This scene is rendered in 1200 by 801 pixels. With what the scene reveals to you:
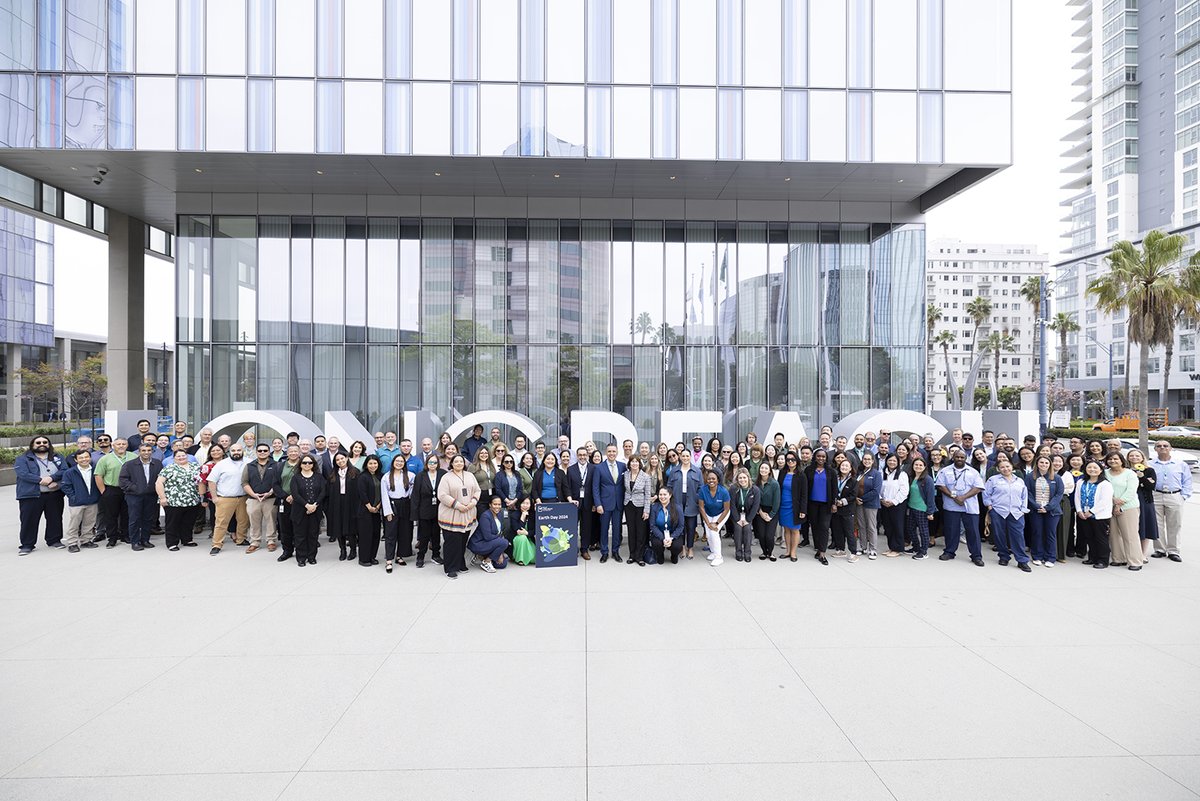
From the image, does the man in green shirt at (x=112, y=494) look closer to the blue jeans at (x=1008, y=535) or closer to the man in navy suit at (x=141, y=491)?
the man in navy suit at (x=141, y=491)

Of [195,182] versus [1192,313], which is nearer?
[195,182]

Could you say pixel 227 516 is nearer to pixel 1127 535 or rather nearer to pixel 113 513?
pixel 113 513

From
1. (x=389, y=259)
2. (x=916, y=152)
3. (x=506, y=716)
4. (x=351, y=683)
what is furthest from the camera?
(x=389, y=259)

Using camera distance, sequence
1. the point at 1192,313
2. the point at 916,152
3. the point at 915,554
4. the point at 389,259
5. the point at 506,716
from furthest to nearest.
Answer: the point at 1192,313 → the point at 389,259 → the point at 916,152 → the point at 915,554 → the point at 506,716

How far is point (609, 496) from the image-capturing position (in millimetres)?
9852

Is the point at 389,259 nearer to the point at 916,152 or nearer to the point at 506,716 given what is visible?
the point at 916,152

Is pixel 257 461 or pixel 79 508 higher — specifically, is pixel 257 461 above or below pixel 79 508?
above

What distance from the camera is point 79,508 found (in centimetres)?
1024

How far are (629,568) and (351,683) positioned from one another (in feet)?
15.8

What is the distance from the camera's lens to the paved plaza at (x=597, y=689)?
13.0 feet

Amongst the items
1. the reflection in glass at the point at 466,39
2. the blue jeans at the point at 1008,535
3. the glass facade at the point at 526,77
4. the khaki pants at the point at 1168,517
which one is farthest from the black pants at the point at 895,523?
the reflection in glass at the point at 466,39

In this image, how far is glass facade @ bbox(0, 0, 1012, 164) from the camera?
15.5m

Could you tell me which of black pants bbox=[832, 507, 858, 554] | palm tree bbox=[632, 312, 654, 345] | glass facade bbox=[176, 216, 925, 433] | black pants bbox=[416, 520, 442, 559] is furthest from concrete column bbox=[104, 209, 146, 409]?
black pants bbox=[832, 507, 858, 554]

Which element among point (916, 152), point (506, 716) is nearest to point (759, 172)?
point (916, 152)
